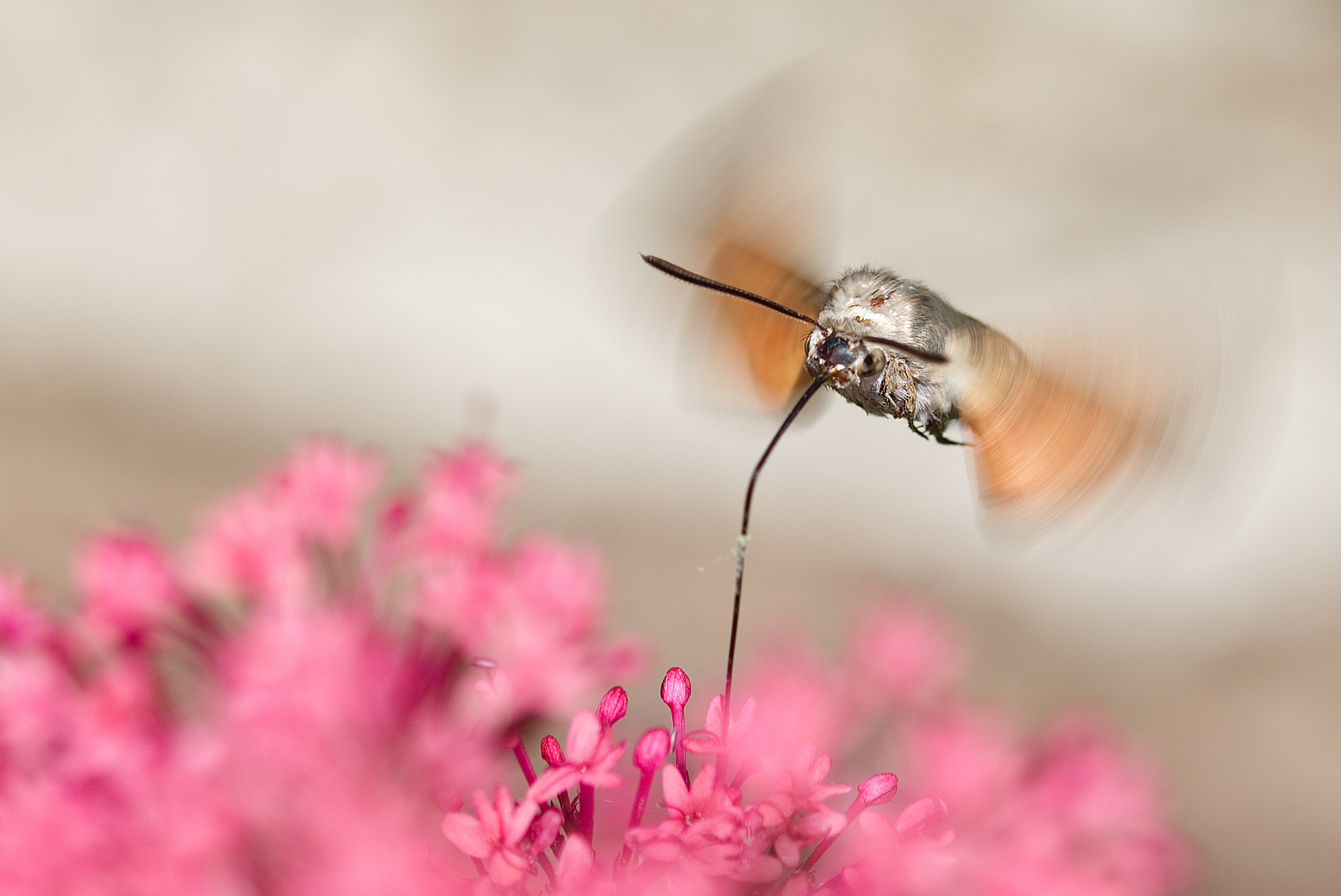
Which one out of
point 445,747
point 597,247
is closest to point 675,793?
point 445,747

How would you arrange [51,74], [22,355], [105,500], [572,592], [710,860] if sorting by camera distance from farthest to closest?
[51,74] < [22,355] < [105,500] < [572,592] < [710,860]

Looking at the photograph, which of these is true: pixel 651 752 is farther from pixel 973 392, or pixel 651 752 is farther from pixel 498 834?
pixel 973 392

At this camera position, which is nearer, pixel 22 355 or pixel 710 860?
pixel 710 860

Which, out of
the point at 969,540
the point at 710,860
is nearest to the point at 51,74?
the point at 969,540

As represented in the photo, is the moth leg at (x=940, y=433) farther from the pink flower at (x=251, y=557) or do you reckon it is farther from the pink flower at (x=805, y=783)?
the pink flower at (x=251, y=557)

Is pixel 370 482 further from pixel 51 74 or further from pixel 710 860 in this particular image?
pixel 51 74

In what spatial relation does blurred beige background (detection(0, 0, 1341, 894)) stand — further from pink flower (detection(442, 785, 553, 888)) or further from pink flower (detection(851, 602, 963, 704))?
pink flower (detection(442, 785, 553, 888))

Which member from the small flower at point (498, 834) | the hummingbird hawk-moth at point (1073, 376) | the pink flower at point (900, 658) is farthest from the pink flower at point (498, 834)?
the pink flower at point (900, 658)
